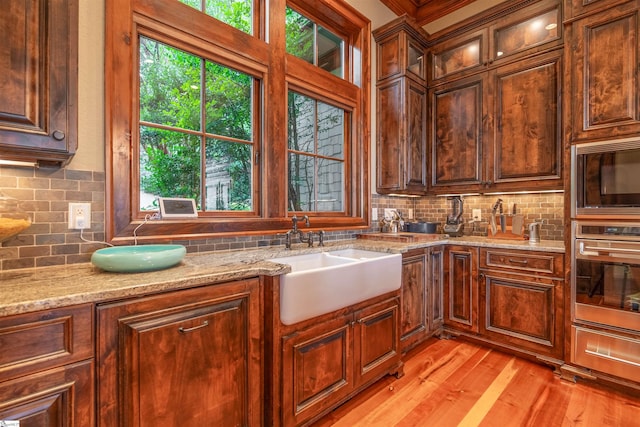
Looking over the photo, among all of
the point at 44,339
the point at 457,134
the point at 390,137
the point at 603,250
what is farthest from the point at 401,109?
the point at 44,339

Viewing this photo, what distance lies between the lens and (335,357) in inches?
62.7

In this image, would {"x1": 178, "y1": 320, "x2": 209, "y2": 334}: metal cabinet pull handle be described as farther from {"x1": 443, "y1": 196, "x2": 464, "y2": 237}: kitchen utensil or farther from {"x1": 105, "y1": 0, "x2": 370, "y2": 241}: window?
{"x1": 443, "y1": 196, "x2": 464, "y2": 237}: kitchen utensil

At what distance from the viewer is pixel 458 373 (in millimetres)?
2080

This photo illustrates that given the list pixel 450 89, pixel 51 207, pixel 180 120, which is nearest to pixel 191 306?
pixel 51 207

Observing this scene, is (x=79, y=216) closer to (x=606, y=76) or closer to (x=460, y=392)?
(x=460, y=392)

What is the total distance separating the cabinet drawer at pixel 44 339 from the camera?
0.80m

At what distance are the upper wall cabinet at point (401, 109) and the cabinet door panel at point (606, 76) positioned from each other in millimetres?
1159

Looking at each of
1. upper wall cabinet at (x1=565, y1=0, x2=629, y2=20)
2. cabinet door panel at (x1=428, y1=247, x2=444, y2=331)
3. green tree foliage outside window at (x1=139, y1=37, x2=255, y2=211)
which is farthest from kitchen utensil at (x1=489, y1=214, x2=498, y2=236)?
green tree foliage outside window at (x1=139, y1=37, x2=255, y2=211)

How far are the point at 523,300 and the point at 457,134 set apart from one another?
1.54 meters

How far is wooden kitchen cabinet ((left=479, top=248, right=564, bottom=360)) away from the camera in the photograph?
211 cm

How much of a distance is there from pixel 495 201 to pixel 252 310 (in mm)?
2603

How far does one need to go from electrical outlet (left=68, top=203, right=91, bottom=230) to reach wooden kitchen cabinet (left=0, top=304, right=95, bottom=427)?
22.9 inches

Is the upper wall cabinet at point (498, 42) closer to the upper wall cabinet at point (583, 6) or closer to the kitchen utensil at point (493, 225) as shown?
the upper wall cabinet at point (583, 6)

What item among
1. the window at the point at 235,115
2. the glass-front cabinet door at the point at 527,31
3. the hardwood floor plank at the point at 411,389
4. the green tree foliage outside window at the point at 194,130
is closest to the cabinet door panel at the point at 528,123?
the glass-front cabinet door at the point at 527,31
